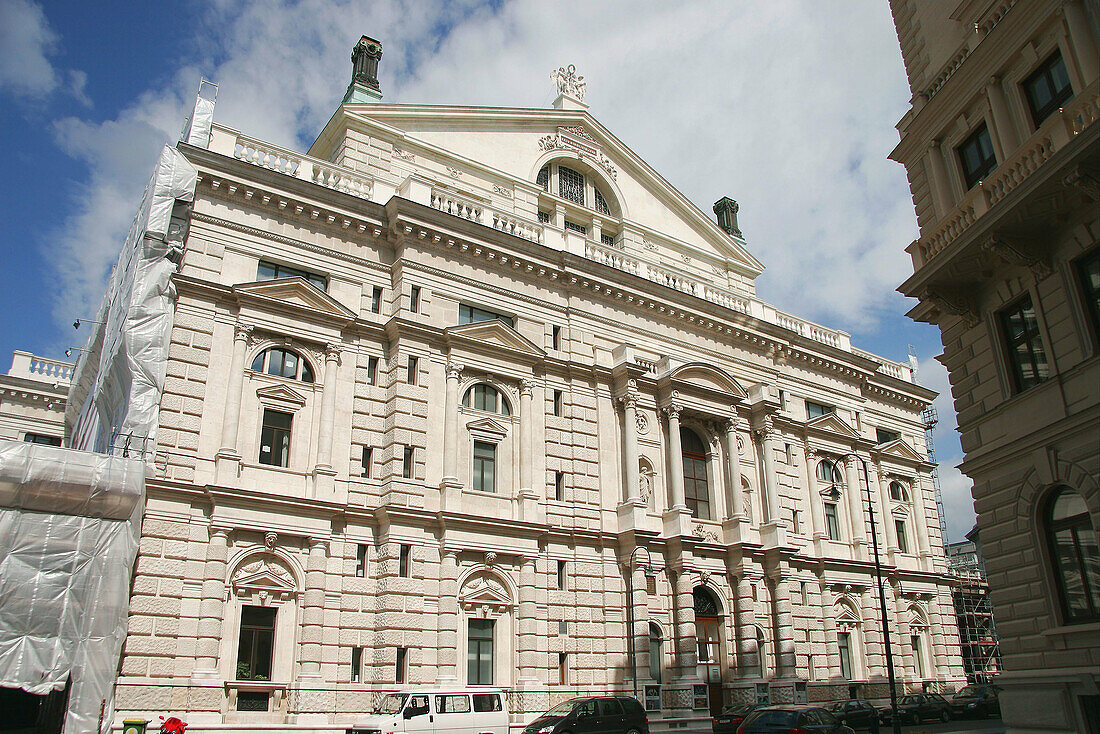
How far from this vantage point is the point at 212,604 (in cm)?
2412

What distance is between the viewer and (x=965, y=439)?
69.7 ft

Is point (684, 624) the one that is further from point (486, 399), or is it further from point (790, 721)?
point (486, 399)

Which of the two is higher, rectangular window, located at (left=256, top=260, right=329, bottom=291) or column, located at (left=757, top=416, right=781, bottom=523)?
rectangular window, located at (left=256, top=260, right=329, bottom=291)

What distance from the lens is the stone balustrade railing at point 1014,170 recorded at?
1731 centimetres

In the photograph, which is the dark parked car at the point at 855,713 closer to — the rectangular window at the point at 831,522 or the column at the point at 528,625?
the rectangular window at the point at 831,522

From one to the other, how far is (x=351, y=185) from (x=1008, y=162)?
22217mm

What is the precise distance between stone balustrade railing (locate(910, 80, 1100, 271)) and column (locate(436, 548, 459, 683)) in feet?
56.0

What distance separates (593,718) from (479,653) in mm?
5206

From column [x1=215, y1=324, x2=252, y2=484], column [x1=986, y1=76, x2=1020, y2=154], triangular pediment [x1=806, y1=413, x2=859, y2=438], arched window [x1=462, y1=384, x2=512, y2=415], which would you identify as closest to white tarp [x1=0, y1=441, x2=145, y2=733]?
column [x1=215, y1=324, x2=252, y2=484]

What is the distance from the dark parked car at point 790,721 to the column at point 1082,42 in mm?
16581

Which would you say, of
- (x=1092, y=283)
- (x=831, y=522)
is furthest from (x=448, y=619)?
(x=831, y=522)

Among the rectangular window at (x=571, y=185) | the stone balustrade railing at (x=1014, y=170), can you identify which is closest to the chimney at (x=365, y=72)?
the rectangular window at (x=571, y=185)

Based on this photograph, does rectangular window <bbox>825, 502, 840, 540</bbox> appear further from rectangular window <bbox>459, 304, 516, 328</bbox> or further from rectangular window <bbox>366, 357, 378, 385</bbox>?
rectangular window <bbox>366, 357, 378, 385</bbox>

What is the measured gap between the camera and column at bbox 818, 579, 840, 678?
37750 millimetres
